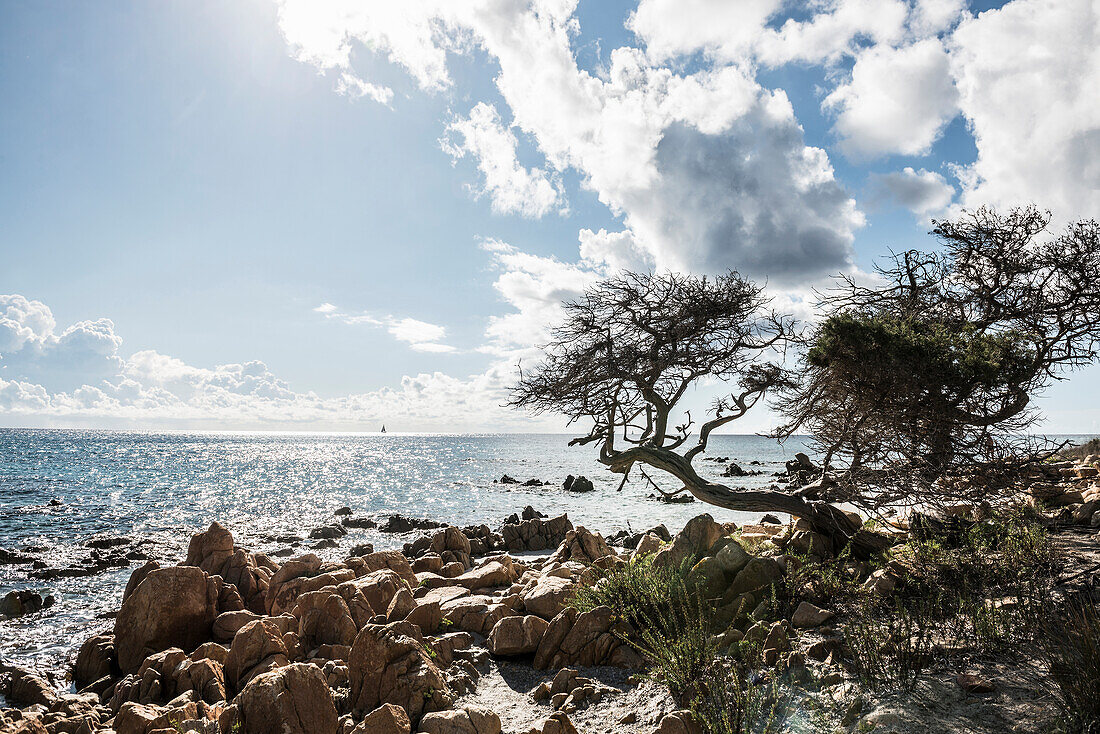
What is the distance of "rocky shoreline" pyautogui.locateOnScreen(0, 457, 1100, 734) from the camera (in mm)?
6137

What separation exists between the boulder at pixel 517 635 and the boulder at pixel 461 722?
2312 mm

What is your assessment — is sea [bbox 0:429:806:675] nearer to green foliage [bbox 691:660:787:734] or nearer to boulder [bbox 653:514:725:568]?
boulder [bbox 653:514:725:568]

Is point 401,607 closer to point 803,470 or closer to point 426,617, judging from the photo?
point 426,617

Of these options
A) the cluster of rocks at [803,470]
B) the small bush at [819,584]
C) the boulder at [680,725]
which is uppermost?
the cluster of rocks at [803,470]

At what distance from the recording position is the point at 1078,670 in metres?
4.26

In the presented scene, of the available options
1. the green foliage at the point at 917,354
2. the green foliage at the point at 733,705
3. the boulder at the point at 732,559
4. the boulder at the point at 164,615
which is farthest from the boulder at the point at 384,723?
the green foliage at the point at 917,354

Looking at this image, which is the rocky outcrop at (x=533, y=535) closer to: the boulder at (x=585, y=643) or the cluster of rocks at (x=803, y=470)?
the cluster of rocks at (x=803, y=470)

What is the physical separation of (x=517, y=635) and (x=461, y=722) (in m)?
2.63

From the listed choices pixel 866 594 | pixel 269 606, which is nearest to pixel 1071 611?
pixel 866 594

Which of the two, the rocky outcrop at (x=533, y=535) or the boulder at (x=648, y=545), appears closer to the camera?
the boulder at (x=648, y=545)

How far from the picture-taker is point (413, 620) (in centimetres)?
945

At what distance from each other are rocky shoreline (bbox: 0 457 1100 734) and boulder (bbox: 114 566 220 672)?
0.03 m

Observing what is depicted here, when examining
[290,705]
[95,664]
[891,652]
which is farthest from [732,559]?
[95,664]

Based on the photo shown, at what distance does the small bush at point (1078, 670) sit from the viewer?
13.2 feet
